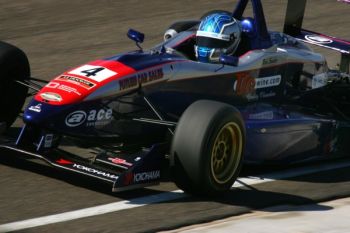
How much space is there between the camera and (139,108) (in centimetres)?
830

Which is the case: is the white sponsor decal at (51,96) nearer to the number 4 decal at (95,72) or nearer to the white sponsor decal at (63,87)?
the white sponsor decal at (63,87)

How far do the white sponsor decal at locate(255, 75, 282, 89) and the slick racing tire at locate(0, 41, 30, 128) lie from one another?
222cm

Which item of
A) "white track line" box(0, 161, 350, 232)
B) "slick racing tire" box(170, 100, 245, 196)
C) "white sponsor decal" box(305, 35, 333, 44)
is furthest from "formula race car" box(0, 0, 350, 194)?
"white sponsor decal" box(305, 35, 333, 44)

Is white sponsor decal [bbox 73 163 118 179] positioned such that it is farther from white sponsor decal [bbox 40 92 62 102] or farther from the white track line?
Result: white sponsor decal [bbox 40 92 62 102]

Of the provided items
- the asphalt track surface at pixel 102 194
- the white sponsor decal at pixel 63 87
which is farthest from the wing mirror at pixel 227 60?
the white sponsor decal at pixel 63 87

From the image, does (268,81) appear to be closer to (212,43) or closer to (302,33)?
(212,43)

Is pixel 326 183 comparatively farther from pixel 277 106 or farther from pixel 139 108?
pixel 139 108

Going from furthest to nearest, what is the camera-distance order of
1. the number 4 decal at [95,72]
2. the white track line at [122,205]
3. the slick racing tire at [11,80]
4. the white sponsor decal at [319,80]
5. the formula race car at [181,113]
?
1. the white sponsor decal at [319,80]
2. the slick racing tire at [11,80]
3. the number 4 decal at [95,72]
4. the formula race car at [181,113]
5. the white track line at [122,205]

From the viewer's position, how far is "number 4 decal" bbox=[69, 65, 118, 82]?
317 inches

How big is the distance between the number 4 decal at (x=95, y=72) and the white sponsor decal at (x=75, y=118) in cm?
33

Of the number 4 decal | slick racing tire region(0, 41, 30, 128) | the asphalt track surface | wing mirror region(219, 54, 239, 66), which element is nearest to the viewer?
the asphalt track surface

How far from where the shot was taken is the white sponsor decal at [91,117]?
25.8ft

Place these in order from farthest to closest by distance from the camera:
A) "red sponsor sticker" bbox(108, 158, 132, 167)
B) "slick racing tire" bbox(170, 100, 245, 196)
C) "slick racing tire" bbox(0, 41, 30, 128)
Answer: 1. "slick racing tire" bbox(0, 41, 30, 128)
2. "red sponsor sticker" bbox(108, 158, 132, 167)
3. "slick racing tire" bbox(170, 100, 245, 196)

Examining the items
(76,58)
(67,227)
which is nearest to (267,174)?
(67,227)
